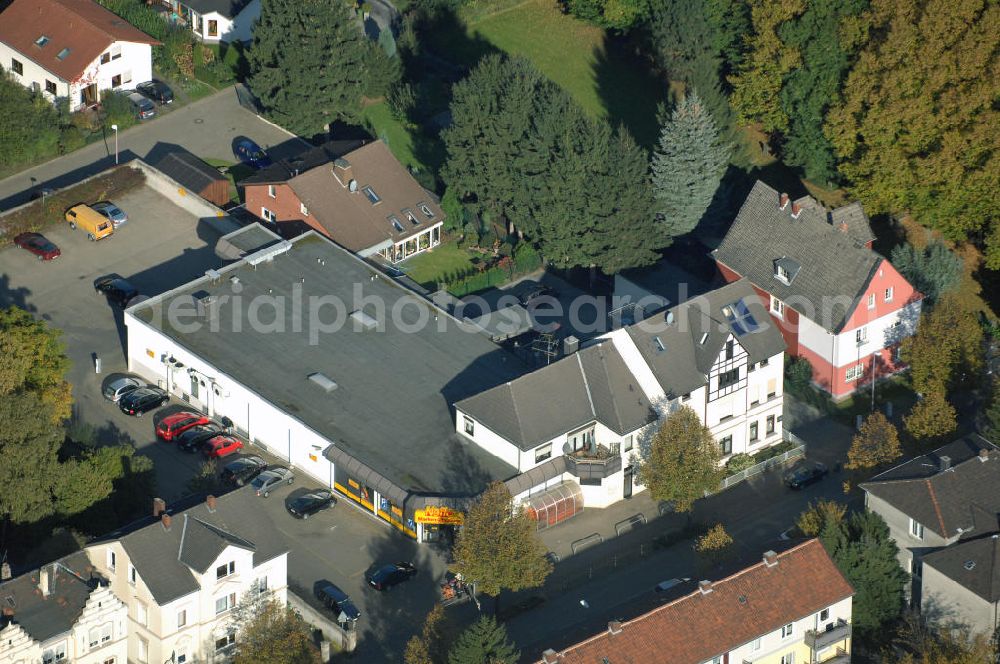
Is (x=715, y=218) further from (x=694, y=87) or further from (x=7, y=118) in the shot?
(x=7, y=118)

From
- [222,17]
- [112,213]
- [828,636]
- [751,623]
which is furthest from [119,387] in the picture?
[828,636]

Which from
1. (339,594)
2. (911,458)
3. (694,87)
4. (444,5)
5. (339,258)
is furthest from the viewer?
(444,5)

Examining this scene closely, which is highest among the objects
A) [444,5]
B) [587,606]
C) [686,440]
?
[444,5]

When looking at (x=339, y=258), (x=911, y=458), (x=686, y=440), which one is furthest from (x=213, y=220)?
(x=911, y=458)

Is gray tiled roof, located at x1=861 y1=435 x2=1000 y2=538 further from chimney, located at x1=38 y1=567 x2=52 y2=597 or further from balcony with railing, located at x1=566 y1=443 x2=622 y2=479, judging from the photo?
chimney, located at x1=38 y1=567 x2=52 y2=597

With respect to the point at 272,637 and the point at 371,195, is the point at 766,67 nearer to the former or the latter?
the point at 371,195

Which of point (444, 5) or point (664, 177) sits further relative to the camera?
point (444, 5)

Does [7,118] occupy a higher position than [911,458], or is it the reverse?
[7,118]

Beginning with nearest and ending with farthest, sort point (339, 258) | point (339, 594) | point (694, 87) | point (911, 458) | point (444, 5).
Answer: point (339, 594), point (911, 458), point (339, 258), point (694, 87), point (444, 5)
